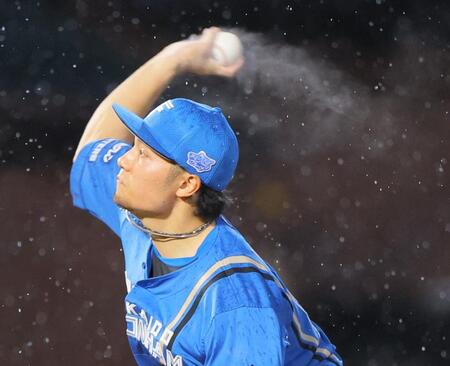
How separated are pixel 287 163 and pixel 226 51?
2.22 metres

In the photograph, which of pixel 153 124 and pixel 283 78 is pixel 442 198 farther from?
pixel 153 124

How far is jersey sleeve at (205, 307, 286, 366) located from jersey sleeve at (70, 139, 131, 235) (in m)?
0.77

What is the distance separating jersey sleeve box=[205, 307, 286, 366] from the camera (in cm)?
191

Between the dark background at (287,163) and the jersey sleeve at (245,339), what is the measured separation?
8.67 ft

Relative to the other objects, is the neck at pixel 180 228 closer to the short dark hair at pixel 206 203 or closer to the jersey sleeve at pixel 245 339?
the short dark hair at pixel 206 203

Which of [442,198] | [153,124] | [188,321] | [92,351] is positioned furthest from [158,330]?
[442,198]

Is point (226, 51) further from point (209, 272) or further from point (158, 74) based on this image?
point (209, 272)

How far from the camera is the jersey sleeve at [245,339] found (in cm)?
191

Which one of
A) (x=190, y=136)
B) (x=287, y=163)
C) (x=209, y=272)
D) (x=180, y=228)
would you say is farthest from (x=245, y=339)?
(x=287, y=163)

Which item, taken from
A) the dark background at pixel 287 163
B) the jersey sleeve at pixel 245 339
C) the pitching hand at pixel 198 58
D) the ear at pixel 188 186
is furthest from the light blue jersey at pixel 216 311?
the dark background at pixel 287 163

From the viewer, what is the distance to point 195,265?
2174 millimetres

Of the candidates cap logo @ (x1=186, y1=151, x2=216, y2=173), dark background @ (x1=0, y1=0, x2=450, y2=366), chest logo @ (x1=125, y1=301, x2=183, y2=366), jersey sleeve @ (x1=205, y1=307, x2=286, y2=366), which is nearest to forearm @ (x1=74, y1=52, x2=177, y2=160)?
cap logo @ (x1=186, y1=151, x2=216, y2=173)

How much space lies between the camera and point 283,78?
15.6 ft

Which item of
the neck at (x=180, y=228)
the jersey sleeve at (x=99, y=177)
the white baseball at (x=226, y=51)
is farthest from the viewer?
the jersey sleeve at (x=99, y=177)
